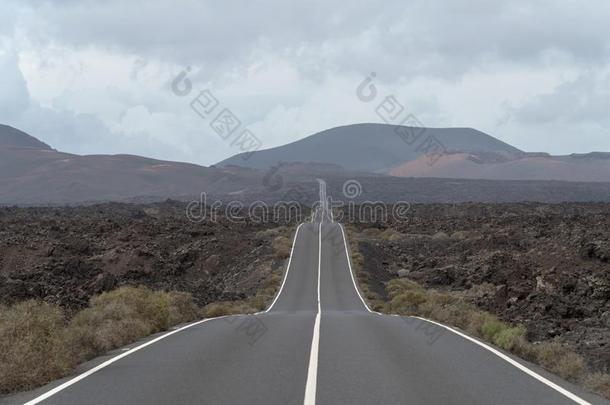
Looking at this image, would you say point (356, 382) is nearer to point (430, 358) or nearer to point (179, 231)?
point (430, 358)

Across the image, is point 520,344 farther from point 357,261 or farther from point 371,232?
point 371,232

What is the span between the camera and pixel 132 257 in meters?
62.1

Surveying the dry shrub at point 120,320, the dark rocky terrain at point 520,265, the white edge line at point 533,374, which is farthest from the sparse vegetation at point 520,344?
the dry shrub at point 120,320

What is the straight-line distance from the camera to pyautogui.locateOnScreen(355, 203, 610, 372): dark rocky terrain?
26.6 meters

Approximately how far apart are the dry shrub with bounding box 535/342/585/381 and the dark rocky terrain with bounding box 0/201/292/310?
26.7 metres

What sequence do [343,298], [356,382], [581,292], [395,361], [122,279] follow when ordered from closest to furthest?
[356,382], [395,361], [581,292], [343,298], [122,279]

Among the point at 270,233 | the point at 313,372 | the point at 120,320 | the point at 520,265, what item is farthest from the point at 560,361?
the point at 270,233

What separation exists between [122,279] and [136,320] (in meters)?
38.0

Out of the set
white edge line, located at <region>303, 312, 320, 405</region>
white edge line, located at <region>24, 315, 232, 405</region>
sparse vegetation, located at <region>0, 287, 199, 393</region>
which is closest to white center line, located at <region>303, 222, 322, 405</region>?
white edge line, located at <region>303, 312, 320, 405</region>

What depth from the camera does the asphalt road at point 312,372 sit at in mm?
10773

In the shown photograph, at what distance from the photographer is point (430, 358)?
1479 cm

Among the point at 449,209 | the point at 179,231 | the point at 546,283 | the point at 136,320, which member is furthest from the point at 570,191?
the point at 136,320

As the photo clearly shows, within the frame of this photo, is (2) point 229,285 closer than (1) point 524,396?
No

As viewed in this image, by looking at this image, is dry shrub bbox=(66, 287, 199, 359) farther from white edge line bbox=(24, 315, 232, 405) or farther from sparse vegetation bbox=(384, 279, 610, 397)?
sparse vegetation bbox=(384, 279, 610, 397)
